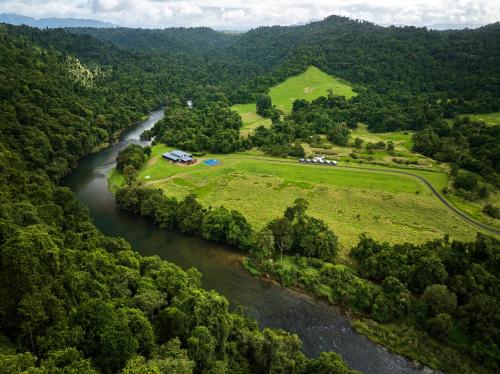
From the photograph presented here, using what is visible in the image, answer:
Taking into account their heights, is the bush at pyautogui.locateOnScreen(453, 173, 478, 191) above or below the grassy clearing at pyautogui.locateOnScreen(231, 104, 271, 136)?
below

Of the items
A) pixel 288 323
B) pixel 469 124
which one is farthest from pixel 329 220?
pixel 469 124

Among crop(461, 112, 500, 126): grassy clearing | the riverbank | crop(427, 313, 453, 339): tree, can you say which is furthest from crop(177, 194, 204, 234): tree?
crop(461, 112, 500, 126): grassy clearing

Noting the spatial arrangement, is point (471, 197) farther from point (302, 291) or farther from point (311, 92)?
point (311, 92)

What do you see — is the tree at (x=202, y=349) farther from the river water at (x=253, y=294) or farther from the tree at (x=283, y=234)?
the tree at (x=283, y=234)

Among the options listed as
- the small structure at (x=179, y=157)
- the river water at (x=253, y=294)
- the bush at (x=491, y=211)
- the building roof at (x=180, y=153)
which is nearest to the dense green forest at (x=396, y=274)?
the river water at (x=253, y=294)

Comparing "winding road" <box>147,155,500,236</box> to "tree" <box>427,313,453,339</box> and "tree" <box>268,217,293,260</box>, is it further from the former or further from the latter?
"tree" <box>268,217,293,260</box>
